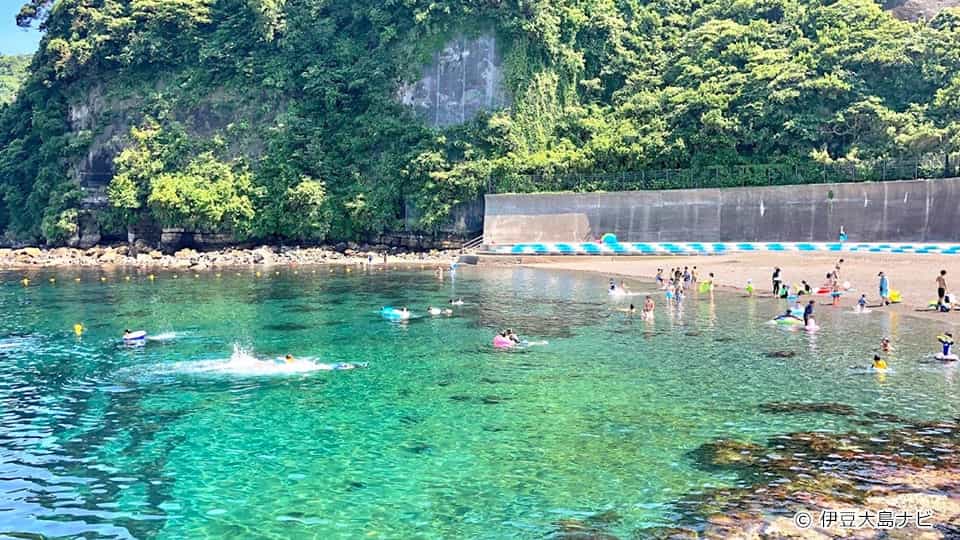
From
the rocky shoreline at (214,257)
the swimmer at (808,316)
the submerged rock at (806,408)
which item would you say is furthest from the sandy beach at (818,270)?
the rocky shoreline at (214,257)

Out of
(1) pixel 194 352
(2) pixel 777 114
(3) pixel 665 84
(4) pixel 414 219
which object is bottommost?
(1) pixel 194 352

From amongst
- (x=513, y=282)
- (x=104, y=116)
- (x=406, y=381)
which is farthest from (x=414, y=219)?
(x=406, y=381)

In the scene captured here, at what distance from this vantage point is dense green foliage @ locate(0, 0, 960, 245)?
6116 centimetres

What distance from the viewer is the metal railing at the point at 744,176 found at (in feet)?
172

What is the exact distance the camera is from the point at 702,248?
55.6 meters

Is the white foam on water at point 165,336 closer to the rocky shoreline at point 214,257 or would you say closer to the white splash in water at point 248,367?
the white splash in water at point 248,367

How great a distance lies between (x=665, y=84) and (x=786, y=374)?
57.0 metres

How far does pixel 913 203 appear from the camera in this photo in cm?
4928

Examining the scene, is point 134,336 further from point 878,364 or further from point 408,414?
point 878,364

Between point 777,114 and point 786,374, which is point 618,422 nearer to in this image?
point 786,374

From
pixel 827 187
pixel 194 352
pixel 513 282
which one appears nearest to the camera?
pixel 194 352

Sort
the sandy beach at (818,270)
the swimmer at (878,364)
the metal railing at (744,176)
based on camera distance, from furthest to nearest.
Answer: the metal railing at (744,176)
the sandy beach at (818,270)
the swimmer at (878,364)

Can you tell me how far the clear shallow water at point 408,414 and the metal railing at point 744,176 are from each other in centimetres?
2617

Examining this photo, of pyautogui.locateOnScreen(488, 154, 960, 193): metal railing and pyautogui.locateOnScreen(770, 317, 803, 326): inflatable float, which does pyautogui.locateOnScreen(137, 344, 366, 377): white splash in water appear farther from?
pyautogui.locateOnScreen(488, 154, 960, 193): metal railing
